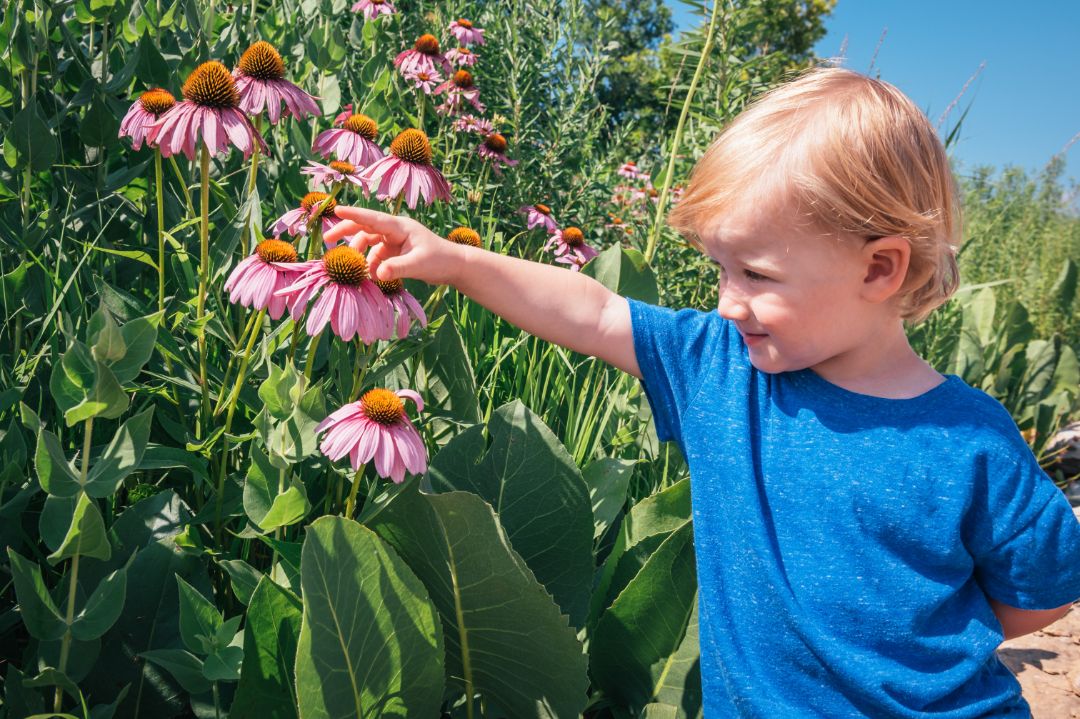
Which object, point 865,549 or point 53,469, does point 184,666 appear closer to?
point 53,469

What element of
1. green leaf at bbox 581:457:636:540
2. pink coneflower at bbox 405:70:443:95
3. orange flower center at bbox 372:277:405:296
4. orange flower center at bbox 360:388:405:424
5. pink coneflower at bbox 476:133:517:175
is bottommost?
green leaf at bbox 581:457:636:540

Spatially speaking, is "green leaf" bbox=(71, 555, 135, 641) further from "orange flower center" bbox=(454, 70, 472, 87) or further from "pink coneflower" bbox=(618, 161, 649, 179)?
"pink coneflower" bbox=(618, 161, 649, 179)

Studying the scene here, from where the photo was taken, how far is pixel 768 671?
131 cm

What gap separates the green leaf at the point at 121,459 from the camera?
1.10 metres

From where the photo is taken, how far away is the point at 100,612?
3.77 feet

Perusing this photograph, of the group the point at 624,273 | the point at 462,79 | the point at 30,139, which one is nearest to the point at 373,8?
the point at 462,79

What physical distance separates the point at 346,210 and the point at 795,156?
590mm

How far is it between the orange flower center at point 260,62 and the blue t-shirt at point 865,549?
89 cm

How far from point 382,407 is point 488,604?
1.28 feet

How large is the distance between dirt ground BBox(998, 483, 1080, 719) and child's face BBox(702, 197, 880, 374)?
147 centimetres

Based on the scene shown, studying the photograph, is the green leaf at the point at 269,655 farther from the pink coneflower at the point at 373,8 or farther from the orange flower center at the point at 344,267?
the pink coneflower at the point at 373,8

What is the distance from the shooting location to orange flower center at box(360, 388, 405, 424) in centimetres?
114

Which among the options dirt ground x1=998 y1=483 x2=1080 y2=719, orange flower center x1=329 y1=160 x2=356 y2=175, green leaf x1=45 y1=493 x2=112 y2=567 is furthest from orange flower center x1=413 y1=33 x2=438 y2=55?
dirt ground x1=998 y1=483 x2=1080 y2=719

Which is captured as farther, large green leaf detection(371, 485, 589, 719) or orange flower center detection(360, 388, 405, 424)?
large green leaf detection(371, 485, 589, 719)
